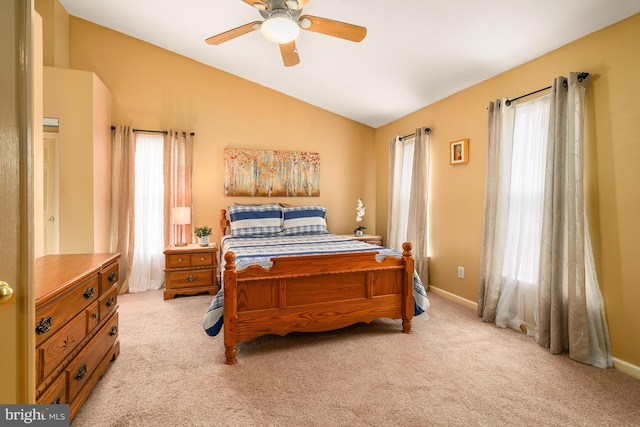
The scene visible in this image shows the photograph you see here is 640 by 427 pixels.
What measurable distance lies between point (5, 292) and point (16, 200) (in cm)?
22

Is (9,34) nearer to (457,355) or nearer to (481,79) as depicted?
(457,355)

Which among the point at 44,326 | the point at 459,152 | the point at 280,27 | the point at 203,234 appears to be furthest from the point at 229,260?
the point at 459,152

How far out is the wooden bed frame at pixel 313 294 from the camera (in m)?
2.29

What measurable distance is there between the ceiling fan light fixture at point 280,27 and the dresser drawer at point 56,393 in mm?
2337

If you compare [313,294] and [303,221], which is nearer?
[313,294]

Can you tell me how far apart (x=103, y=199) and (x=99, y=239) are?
488 mm

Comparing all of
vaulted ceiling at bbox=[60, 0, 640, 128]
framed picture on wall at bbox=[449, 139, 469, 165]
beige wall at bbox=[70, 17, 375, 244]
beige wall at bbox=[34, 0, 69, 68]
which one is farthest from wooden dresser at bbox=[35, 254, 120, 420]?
framed picture on wall at bbox=[449, 139, 469, 165]

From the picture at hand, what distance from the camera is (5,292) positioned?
0.63 meters

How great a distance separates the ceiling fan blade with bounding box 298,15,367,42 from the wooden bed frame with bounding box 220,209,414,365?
1.67 m

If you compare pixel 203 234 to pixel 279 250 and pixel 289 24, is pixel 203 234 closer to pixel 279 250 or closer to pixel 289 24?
pixel 279 250

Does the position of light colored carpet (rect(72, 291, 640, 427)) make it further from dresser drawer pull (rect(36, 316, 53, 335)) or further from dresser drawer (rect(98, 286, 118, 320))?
dresser drawer pull (rect(36, 316, 53, 335))

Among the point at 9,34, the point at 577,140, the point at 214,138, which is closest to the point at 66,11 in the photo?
the point at 214,138

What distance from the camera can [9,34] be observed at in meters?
0.70

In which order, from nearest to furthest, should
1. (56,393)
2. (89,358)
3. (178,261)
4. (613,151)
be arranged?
1. (56,393)
2. (89,358)
3. (613,151)
4. (178,261)
